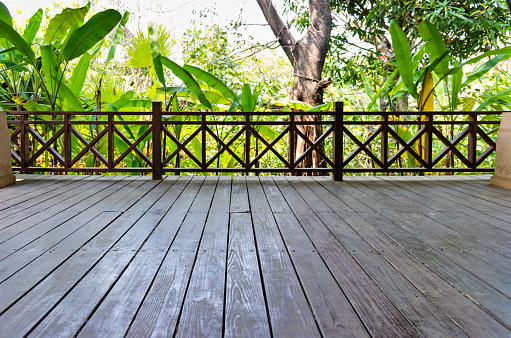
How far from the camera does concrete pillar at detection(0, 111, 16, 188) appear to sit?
480cm

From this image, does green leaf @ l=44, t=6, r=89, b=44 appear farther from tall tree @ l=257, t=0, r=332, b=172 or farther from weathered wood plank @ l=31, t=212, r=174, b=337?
weathered wood plank @ l=31, t=212, r=174, b=337

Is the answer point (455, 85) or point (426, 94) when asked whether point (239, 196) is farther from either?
point (455, 85)

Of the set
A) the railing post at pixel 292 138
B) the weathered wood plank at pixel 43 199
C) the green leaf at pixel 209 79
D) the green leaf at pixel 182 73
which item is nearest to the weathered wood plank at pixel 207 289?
the weathered wood plank at pixel 43 199

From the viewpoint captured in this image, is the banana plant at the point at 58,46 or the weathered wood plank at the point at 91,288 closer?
the weathered wood plank at the point at 91,288

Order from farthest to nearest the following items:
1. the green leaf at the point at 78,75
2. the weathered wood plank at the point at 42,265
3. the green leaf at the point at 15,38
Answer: the green leaf at the point at 78,75, the green leaf at the point at 15,38, the weathered wood plank at the point at 42,265

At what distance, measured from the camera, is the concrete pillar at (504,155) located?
4711mm

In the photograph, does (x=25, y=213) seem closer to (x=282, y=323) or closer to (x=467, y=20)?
(x=282, y=323)

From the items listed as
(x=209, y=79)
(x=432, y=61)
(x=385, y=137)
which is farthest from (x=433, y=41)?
(x=209, y=79)

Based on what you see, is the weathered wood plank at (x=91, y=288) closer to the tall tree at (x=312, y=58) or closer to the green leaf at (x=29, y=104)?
the green leaf at (x=29, y=104)

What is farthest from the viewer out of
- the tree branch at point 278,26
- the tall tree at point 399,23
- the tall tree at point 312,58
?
the tree branch at point 278,26

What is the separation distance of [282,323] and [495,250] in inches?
60.2

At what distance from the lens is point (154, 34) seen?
229 inches

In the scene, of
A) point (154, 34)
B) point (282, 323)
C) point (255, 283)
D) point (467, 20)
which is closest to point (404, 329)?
point (282, 323)

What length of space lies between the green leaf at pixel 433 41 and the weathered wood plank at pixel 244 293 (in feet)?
13.7
